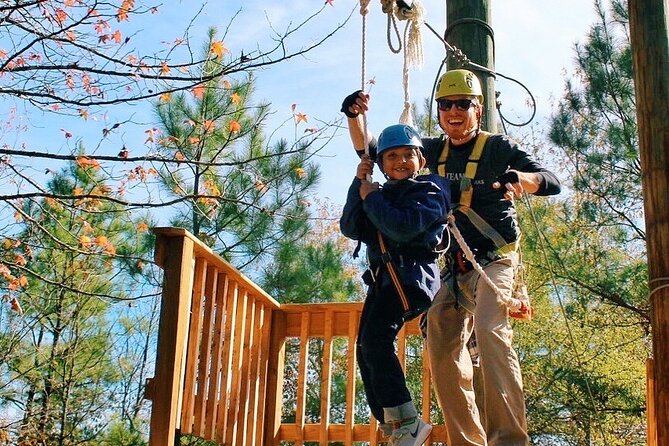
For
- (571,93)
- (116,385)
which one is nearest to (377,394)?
(571,93)

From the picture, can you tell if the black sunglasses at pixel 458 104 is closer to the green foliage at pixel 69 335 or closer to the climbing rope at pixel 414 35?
the climbing rope at pixel 414 35

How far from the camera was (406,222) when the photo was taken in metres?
3.05

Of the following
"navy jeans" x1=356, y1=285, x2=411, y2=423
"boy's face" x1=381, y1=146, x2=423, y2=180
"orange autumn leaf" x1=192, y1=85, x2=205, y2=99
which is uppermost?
"orange autumn leaf" x1=192, y1=85, x2=205, y2=99

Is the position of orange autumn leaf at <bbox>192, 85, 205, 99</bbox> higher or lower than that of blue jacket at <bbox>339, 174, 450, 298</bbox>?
higher

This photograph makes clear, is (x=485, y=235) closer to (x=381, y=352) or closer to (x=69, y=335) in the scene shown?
(x=381, y=352)

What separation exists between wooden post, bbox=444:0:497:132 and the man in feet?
1.85

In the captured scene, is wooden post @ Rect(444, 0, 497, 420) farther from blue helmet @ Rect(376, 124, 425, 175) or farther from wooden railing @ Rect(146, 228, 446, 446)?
wooden railing @ Rect(146, 228, 446, 446)

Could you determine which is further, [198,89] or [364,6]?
[198,89]

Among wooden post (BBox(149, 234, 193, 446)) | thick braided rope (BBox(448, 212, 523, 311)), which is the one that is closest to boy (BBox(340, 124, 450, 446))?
thick braided rope (BBox(448, 212, 523, 311))

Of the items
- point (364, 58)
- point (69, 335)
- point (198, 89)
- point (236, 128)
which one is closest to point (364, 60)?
point (364, 58)

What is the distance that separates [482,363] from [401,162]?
0.84 metres

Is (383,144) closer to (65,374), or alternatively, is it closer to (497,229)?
(497,229)

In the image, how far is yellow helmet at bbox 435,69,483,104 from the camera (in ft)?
12.0

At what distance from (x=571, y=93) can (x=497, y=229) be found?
9.95m
